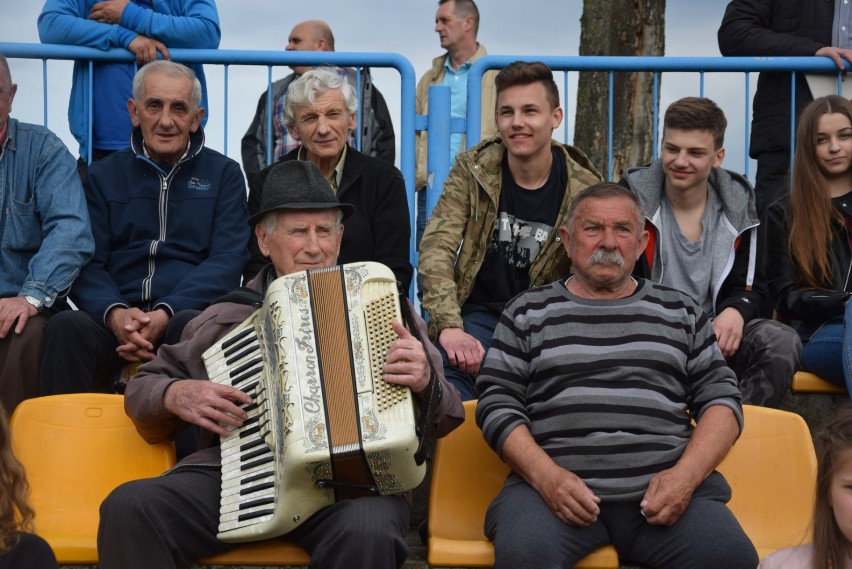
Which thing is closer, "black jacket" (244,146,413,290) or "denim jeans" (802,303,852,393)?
"denim jeans" (802,303,852,393)

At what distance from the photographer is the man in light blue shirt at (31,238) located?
4.55 meters

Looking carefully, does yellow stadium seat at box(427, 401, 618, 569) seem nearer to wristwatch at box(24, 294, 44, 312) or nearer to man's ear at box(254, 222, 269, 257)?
man's ear at box(254, 222, 269, 257)

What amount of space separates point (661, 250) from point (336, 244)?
5.02 feet

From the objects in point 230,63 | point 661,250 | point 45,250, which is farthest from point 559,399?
point 230,63

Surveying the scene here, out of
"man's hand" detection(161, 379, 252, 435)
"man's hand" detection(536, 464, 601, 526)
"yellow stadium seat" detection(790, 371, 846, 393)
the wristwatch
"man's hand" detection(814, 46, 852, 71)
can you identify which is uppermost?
"man's hand" detection(814, 46, 852, 71)

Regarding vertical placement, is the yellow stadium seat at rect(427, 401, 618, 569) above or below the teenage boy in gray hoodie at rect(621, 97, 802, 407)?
below

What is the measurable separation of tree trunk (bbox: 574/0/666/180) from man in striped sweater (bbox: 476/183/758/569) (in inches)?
208

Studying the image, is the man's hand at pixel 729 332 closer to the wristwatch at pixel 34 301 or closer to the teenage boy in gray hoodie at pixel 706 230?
the teenage boy in gray hoodie at pixel 706 230

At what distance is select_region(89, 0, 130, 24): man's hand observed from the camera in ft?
17.9

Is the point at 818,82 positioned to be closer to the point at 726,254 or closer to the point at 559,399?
the point at 726,254

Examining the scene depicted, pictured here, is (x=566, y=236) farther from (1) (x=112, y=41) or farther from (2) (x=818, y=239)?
(1) (x=112, y=41)

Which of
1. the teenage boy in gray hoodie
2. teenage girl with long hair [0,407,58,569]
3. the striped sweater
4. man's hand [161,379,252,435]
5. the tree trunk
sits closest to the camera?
teenage girl with long hair [0,407,58,569]

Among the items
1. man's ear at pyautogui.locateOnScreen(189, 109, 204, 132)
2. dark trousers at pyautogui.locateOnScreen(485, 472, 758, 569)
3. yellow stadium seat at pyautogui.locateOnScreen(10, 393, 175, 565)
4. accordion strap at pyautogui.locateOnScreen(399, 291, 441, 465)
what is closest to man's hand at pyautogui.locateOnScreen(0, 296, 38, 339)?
yellow stadium seat at pyautogui.locateOnScreen(10, 393, 175, 565)

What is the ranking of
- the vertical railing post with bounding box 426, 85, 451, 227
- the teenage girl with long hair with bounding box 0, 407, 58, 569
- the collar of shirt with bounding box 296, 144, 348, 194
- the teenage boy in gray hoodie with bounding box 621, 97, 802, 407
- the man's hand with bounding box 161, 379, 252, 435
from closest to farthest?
the teenage girl with long hair with bounding box 0, 407, 58, 569 → the man's hand with bounding box 161, 379, 252, 435 → the teenage boy in gray hoodie with bounding box 621, 97, 802, 407 → the collar of shirt with bounding box 296, 144, 348, 194 → the vertical railing post with bounding box 426, 85, 451, 227
